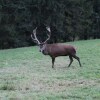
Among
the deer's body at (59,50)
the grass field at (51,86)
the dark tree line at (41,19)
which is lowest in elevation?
the dark tree line at (41,19)

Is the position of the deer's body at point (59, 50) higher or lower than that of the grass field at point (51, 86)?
lower

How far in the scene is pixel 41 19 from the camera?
39.5 m

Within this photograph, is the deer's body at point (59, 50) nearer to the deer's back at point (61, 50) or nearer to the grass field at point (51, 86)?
the deer's back at point (61, 50)

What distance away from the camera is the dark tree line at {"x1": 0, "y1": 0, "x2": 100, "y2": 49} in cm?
3747

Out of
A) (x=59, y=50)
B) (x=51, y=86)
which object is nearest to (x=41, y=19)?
(x=59, y=50)

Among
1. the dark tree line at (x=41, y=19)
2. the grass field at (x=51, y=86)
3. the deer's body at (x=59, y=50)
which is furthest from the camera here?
the dark tree line at (x=41, y=19)

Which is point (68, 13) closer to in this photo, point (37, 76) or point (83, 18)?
point (83, 18)

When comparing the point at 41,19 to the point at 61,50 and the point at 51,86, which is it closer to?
the point at 61,50

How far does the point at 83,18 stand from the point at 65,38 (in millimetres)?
3565

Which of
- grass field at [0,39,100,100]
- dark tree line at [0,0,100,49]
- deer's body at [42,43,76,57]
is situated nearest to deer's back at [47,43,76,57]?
deer's body at [42,43,76,57]

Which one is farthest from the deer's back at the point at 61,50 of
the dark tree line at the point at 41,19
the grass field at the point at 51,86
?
the dark tree line at the point at 41,19

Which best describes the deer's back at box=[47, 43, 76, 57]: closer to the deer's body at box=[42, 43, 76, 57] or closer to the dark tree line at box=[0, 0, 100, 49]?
the deer's body at box=[42, 43, 76, 57]

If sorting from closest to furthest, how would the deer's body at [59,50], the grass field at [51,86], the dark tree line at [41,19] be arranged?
the grass field at [51,86] → the deer's body at [59,50] → the dark tree line at [41,19]

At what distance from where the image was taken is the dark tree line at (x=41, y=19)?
37.5 metres
